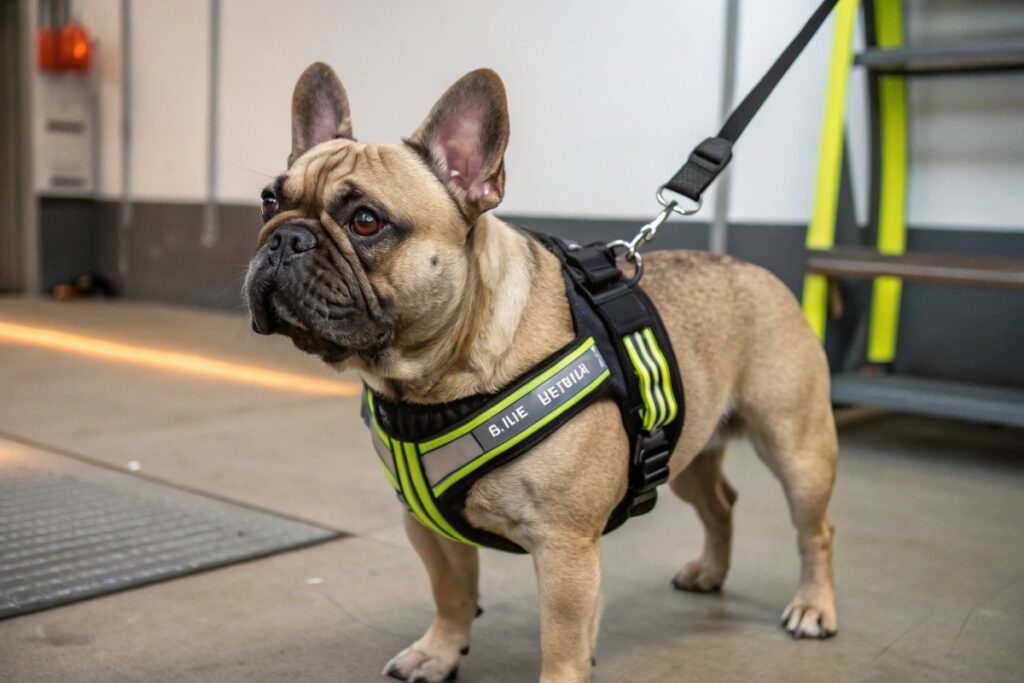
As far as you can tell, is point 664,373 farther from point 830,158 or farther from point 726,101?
point 726,101

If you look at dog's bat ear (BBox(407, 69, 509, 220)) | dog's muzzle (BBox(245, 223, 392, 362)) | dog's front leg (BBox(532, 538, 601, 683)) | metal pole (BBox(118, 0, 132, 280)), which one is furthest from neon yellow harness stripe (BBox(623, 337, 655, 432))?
metal pole (BBox(118, 0, 132, 280))

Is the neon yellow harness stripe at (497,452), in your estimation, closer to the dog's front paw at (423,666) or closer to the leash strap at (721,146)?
the dog's front paw at (423,666)

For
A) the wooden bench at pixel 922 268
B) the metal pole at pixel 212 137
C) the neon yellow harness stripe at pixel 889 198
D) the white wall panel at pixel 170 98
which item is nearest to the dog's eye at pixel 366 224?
the wooden bench at pixel 922 268

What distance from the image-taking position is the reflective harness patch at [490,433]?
73.9 inches

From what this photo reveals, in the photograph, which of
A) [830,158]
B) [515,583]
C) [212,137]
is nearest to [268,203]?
[515,583]

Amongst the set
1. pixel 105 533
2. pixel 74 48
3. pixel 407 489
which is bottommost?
pixel 105 533

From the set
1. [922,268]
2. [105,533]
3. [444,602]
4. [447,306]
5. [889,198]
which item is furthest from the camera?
[889,198]

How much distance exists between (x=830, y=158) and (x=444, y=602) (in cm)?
311

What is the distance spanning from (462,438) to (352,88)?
19.8 feet

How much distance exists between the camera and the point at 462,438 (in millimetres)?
1886

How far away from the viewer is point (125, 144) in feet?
30.6

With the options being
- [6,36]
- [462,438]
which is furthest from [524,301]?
[6,36]

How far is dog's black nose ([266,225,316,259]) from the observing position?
69.8 inches

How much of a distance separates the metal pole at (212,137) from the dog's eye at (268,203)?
6907 mm
